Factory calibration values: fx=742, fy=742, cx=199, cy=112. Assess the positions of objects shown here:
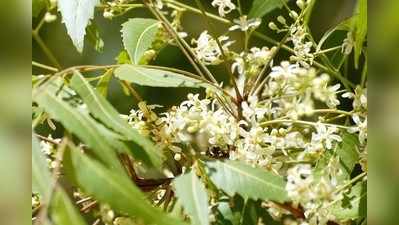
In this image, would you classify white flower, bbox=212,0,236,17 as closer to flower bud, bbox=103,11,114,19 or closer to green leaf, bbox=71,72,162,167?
Answer: flower bud, bbox=103,11,114,19

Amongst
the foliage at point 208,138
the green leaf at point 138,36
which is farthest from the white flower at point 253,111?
the green leaf at point 138,36

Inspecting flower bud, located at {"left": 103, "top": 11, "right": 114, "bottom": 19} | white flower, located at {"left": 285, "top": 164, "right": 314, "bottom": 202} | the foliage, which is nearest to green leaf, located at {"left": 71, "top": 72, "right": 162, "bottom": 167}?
the foliage

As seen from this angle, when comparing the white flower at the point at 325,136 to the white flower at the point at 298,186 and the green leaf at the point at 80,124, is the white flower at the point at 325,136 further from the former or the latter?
the green leaf at the point at 80,124

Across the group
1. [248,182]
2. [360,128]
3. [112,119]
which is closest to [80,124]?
[112,119]

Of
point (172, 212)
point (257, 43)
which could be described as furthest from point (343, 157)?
point (257, 43)

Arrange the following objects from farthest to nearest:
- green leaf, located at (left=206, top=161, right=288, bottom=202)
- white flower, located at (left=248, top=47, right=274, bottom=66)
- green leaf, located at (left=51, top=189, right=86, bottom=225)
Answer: white flower, located at (left=248, top=47, right=274, bottom=66) → green leaf, located at (left=206, top=161, right=288, bottom=202) → green leaf, located at (left=51, top=189, right=86, bottom=225)

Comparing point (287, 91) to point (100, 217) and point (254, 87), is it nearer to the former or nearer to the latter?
point (254, 87)
